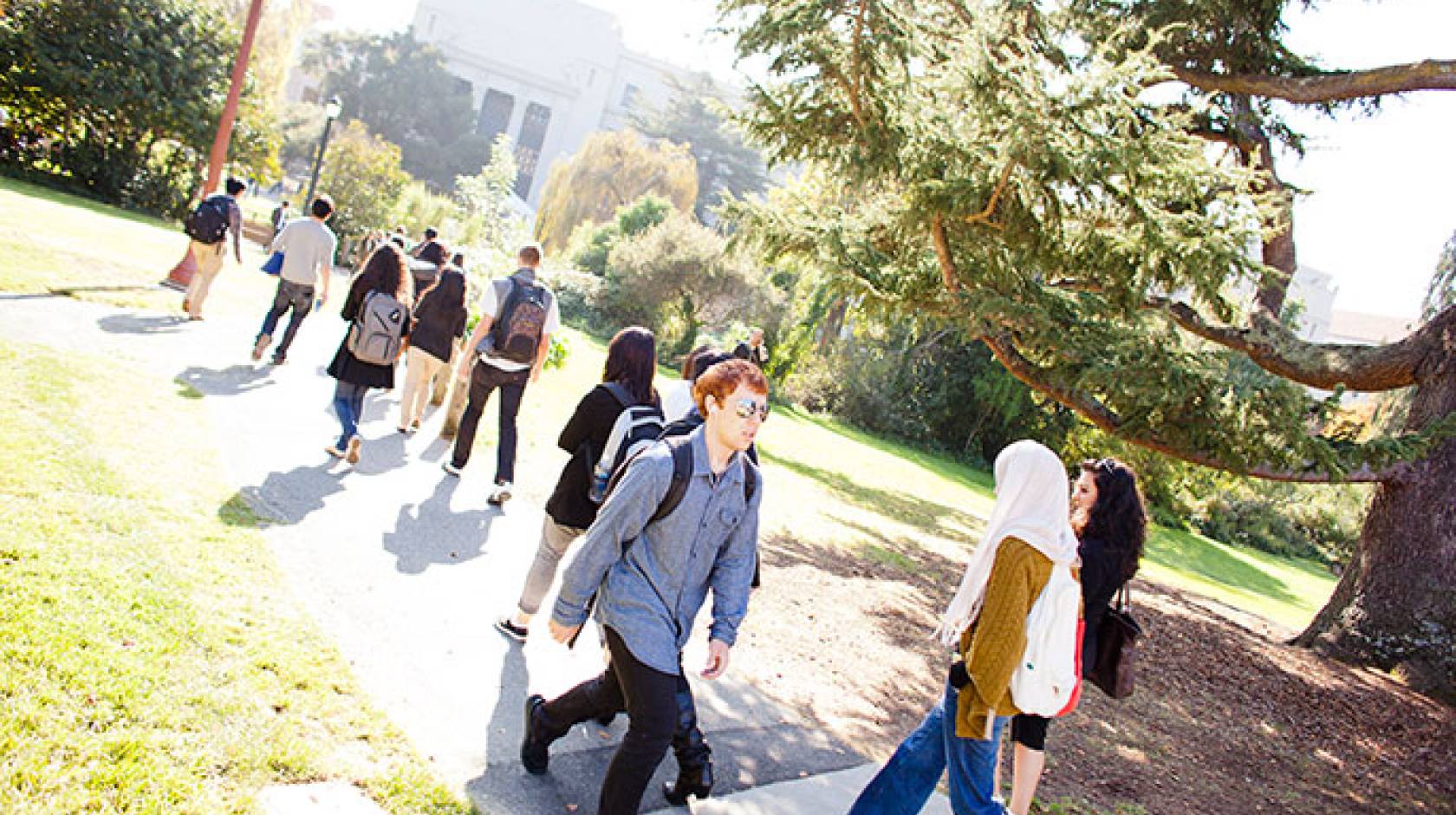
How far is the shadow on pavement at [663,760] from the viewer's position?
3487 mm

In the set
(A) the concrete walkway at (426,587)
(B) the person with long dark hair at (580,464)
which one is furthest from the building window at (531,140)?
(B) the person with long dark hair at (580,464)

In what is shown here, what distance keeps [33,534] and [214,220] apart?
7274 millimetres

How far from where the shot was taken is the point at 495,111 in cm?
9331

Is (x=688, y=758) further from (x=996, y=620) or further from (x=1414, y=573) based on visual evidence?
(x=1414, y=573)

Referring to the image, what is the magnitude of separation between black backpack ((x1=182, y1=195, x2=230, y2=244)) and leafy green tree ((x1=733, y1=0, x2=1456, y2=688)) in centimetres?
610

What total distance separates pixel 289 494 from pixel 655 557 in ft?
12.5

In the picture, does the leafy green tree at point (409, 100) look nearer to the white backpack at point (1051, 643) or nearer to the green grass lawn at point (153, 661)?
the green grass lawn at point (153, 661)

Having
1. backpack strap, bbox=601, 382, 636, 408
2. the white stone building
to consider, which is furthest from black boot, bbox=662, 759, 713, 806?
the white stone building

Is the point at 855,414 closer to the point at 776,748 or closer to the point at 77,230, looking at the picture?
the point at 77,230

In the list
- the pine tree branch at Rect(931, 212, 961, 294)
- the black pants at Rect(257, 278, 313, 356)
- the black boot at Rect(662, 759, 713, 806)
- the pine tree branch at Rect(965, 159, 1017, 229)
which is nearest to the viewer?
the black boot at Rect(662, 759, 713, 806)

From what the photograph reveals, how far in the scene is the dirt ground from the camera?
5875 millimetres

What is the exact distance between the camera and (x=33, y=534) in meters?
4.26

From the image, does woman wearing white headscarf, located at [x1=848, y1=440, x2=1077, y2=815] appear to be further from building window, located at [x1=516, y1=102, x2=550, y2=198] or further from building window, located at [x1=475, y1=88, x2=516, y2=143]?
building window, located at [x1=475, y1=88, x2=516, y2=143]

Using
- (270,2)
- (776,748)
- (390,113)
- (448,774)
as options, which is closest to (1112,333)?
(776,748)
